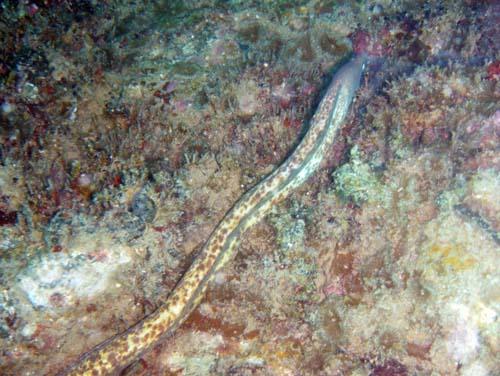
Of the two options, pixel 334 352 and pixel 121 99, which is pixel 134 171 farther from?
pixel 334 352

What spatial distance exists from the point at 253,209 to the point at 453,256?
8.64 ft

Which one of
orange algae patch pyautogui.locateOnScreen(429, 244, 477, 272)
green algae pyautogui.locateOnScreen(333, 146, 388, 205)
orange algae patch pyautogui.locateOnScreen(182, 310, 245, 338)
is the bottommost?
orange algae patch pyautogui.locateOnScreen(429, 244, 477, 272)

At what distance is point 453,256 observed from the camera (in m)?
4.00

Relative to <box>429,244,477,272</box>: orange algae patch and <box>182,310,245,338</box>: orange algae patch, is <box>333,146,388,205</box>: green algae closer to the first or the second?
<box>429,244,477,272</box>: orange algae patch

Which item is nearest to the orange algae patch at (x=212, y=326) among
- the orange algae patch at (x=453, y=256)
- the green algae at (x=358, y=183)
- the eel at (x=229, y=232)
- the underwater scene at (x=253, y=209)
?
the underwater scene at (x=253, y=209)

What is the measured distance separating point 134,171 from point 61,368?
Answer: 2.68 m

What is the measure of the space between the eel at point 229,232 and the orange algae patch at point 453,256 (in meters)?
2.05

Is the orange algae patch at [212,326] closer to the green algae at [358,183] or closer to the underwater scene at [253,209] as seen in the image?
the underwater scene at [253,209]

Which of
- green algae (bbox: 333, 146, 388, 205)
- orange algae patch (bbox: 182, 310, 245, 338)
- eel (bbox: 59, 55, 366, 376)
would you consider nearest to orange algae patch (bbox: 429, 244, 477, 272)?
green algae (bbox: 333, 146, 388, 205)

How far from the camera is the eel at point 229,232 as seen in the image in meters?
4.19

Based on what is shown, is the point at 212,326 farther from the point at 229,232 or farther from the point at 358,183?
the point at 358,183

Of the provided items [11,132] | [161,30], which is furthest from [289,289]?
[161,30]

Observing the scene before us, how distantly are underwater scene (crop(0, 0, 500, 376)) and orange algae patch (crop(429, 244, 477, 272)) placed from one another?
17 mm

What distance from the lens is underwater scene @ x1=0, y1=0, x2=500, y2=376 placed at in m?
4.02
